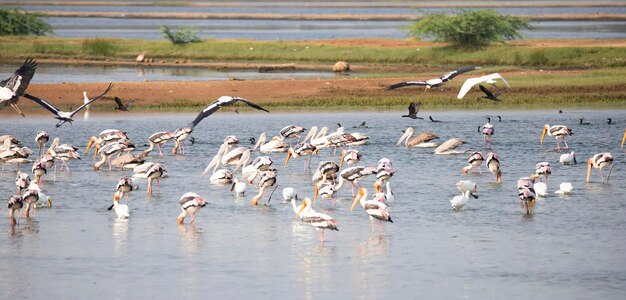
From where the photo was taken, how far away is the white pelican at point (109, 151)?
2094 cm

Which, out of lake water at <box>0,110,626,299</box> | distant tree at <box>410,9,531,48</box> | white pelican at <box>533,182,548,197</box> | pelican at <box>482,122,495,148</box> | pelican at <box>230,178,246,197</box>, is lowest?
lake water at <box>0,110,626,299</box>

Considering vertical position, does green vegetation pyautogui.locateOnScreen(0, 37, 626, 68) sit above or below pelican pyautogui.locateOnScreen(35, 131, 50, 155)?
above

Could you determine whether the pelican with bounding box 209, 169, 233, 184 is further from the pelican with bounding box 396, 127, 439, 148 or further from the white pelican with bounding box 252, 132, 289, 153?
the pelican with bounding box 396, 127, 439, 148

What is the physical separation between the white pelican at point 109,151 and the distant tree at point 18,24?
41285mm

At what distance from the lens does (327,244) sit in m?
14.4

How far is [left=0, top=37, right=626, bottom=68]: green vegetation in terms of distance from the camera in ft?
142

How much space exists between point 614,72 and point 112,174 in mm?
20931

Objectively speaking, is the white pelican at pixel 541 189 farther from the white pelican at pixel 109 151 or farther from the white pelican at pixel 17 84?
the white pelican at pixel 17 84

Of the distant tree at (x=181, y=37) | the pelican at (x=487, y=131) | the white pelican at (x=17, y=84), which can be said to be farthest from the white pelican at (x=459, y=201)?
the distant tree at (x=181, y=37)

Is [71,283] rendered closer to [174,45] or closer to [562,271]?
[562,271]

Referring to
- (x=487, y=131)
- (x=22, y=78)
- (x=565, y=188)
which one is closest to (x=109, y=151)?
(x=22, y=78)

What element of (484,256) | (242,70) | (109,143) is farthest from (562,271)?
(242,70)

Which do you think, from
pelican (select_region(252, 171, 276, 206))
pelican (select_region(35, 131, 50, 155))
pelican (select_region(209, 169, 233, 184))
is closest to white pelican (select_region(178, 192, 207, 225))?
pelican (select_region(252, 171, 276, 206))

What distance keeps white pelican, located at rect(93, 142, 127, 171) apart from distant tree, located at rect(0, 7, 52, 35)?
1625 inches
